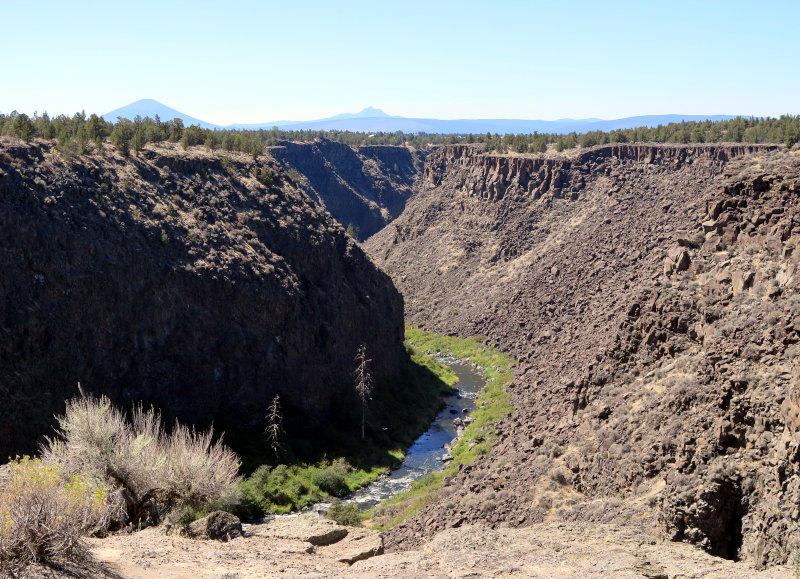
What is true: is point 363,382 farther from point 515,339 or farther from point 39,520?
point 39,520

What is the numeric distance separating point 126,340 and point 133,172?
17358mm

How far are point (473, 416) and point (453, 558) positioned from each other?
3843cm

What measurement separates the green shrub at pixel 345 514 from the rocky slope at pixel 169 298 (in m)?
11.3

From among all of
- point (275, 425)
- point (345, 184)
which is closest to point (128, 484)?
point (275, 425)

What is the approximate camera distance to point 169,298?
51.9 meters

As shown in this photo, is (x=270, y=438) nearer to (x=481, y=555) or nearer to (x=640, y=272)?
(x=481, y=555)

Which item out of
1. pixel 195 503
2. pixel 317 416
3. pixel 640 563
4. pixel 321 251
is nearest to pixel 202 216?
pixel 321 251

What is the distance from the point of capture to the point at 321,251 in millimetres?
65500

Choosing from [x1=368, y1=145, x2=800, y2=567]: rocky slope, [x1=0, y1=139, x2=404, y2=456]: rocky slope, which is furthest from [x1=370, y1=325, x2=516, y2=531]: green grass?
[x1=0, y1=139, x2=404, y2=456]: rocky slope

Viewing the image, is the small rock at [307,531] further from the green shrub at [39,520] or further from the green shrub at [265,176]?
the green shrub at [265,176]

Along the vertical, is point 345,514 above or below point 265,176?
below

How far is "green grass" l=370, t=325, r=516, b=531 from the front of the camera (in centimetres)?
4281

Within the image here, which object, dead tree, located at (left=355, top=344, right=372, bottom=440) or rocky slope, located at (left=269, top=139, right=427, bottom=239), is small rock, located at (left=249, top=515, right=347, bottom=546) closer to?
dead tree, located at (left=355, top=344, right=372, bottom=440)

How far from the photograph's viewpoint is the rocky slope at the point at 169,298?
4538 cm
